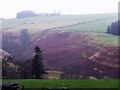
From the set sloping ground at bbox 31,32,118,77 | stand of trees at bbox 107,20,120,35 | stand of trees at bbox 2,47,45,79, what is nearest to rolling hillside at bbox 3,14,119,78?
sloping ground at bbox 31,32,118,77

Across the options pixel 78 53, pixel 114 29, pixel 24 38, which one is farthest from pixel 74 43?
pixel 24 38

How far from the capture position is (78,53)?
192ft

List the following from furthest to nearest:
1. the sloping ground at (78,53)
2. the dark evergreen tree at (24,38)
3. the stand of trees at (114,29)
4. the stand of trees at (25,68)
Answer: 1. the dark evergreen tree at (24,38)
2. the stand of trees at (114,29)
3. the sloping ground at (78,53)
4. the stand of trees at (25,68)

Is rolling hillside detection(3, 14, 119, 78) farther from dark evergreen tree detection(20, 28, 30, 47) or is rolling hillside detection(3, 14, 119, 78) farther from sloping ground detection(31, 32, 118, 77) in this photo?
dark evergreen tree detection(20, 28, 30, 47)

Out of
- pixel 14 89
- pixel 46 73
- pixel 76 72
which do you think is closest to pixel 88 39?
pixel 76 72

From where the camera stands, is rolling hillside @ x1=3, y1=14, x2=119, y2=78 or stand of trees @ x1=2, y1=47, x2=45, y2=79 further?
rolling hillside @ x1=3, y1=14, x2=119, y2=78

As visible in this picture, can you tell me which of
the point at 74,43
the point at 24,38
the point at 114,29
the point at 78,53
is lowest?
the point at 78,53

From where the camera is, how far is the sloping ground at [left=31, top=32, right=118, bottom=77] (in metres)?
55.5

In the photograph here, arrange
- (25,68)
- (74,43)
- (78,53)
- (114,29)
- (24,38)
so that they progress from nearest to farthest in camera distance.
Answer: (25,68) → (78,53) → (114,29) → (74,43) → (24,38)

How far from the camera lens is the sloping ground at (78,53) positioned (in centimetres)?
5553

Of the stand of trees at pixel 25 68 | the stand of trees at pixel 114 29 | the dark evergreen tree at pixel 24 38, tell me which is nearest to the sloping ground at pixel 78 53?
the dark evergreen tree at pixel 24 38

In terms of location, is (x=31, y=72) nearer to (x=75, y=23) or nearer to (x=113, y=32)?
(x=113, y=32)

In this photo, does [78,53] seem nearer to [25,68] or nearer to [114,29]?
[114,29]

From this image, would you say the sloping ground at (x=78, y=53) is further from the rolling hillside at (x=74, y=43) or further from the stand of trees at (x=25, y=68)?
the stand of trees at (x=25, y=68)
